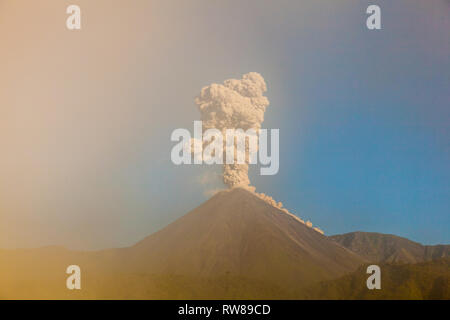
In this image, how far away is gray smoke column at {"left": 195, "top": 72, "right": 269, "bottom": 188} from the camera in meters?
33.9

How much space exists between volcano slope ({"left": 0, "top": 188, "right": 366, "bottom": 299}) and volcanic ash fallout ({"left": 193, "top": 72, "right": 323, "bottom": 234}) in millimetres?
1251

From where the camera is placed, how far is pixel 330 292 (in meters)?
23.2

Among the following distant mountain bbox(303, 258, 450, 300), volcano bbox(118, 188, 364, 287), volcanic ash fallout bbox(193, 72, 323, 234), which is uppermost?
volcanic ash fallout bbox(193, 72, 323, 234)

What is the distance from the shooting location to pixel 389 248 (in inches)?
1906

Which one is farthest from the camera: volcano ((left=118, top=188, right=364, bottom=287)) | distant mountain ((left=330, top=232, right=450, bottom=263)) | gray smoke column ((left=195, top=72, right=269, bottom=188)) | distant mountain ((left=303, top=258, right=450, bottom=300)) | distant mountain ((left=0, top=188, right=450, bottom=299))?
distant mountain ((left=330, top=232, right=450, bottom=263))

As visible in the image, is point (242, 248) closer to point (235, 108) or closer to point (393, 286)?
point (393, 286)

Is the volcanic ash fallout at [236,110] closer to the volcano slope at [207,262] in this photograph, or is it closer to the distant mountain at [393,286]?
the volcano slope at [207,262]

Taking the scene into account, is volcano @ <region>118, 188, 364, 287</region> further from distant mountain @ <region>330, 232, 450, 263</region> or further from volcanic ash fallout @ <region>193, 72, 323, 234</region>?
distant mountain @ <region>330, 232, 450, 263</region>

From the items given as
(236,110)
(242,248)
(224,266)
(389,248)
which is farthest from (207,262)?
(389,248)

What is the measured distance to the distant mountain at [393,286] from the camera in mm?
22734

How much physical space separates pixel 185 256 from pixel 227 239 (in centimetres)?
259

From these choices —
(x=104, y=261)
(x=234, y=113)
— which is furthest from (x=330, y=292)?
(x=234, y=113)

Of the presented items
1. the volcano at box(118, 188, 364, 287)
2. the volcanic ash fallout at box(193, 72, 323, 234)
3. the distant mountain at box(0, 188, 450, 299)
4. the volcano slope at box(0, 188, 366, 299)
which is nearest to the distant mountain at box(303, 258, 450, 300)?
the distant mountain at box(0, 188, 450, 299)
